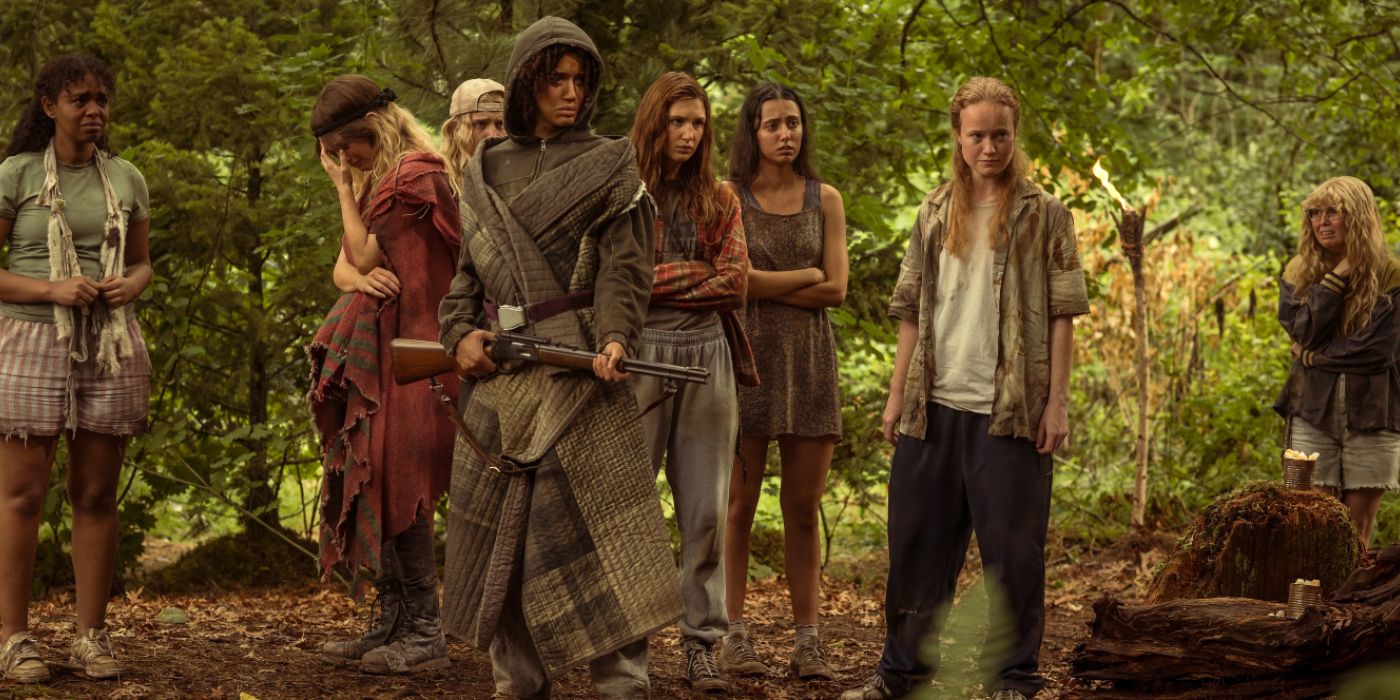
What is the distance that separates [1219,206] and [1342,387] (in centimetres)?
1022

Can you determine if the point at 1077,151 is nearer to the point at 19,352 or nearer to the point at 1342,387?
the point at 1342,387

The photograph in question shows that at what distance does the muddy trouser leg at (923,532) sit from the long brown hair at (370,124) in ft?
6.80

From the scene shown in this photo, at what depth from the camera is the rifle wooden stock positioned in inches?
159

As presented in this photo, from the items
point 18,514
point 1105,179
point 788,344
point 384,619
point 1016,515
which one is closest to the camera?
point 1016,515

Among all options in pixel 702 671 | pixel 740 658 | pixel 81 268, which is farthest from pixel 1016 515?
pixel 81 268

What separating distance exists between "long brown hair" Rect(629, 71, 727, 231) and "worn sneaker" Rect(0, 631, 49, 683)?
261 centimetres

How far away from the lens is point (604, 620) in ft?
12.3

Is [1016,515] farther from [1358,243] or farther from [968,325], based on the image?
[1358,243]

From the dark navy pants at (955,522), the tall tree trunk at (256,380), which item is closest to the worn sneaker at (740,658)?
the dark navy pants at (955,522)

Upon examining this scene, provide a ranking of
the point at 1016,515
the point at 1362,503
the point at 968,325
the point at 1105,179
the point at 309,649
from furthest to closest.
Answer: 1. the point at 1105,179
2. the point at 1362,503
3. the point at 309,649
4. the point at 968,325
5. the point at 1016,515

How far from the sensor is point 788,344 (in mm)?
5121

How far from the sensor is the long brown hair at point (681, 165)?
4.76m

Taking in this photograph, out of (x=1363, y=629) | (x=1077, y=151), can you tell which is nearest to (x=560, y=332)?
(x=1363, y=629)

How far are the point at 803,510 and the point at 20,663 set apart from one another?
2737 mm
